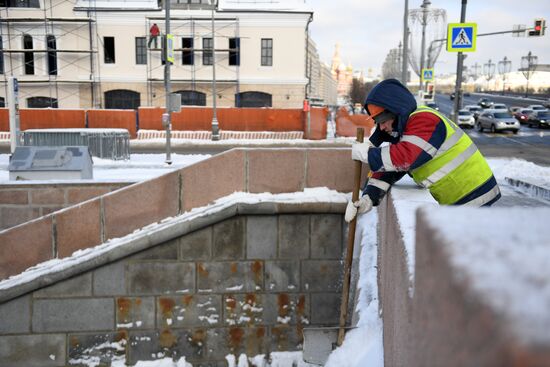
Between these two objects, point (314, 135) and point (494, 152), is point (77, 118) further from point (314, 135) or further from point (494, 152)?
point (494, 152)

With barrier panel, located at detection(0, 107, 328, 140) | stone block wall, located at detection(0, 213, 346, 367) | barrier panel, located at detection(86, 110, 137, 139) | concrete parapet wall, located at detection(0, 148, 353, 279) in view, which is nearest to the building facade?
barrier panel, located at detection(0, 107, 328, 140)

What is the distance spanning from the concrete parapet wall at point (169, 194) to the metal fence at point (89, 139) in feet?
33.8

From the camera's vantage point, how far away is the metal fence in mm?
17141

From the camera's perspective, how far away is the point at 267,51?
3466 centimetres

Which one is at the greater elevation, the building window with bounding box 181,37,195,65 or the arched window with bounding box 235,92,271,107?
the building window with bounding box 181,37,195,65

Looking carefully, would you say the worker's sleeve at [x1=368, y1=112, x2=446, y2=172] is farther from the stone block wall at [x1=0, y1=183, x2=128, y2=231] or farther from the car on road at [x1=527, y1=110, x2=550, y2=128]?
the car on road at [x1=527, y1=110, x2=550, y2=128]

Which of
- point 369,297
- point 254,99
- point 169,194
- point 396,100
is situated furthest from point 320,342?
point 254,99

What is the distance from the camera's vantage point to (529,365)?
750 millimetres

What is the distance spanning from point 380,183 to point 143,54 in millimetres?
32507

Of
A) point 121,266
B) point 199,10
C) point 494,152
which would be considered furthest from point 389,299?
point 199,10

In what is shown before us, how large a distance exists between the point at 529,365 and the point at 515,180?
21.9ft

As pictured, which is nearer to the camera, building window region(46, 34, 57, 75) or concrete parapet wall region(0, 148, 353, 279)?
concrete parapet wall region(0, 148, 353, 279)

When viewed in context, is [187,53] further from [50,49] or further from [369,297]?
[369,297]

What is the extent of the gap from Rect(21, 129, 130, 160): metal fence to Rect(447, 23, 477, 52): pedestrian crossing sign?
489 inches
